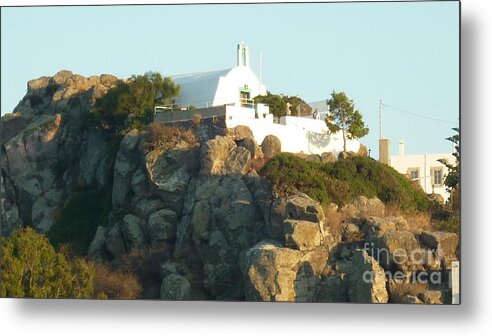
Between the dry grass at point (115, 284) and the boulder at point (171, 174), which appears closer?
the dry grass at point (115, 284)

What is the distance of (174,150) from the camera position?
33.1 metres

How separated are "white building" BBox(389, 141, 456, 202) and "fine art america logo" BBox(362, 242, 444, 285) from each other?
705 cm

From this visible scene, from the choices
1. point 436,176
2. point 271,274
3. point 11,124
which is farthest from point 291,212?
point 11,124

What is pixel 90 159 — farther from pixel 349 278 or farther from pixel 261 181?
pixel 349 278

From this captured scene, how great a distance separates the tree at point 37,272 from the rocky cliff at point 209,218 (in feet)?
6.92

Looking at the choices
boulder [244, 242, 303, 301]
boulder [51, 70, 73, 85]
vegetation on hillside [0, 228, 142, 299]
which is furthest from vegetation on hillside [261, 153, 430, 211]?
boulder [51, 70, 73, 85]

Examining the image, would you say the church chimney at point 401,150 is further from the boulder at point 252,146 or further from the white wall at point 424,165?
the boulder at point 252,146

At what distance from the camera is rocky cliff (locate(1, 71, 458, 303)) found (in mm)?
28828

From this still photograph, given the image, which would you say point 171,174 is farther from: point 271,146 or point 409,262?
point 409,262

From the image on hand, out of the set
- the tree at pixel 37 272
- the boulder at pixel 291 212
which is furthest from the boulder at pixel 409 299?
the tree at pixel 37 272

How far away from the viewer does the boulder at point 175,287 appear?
30.2 m

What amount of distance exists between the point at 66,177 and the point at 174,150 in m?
4.86

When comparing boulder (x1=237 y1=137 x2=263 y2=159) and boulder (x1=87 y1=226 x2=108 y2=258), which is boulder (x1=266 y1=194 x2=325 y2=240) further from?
boulder (x1=87 y1=226 x2=108 y2=258)

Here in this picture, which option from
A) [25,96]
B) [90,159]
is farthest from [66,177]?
[25,96]
